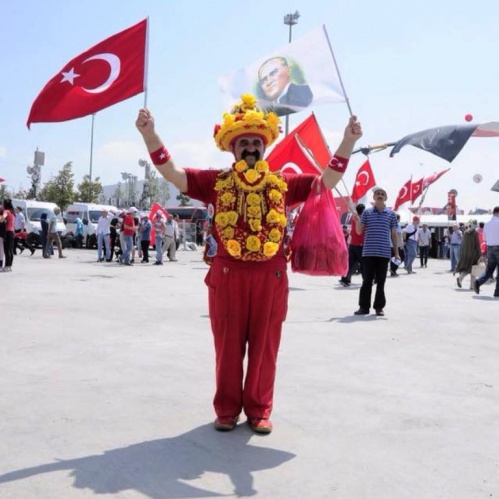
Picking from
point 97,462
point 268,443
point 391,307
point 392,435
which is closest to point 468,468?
point 392,435

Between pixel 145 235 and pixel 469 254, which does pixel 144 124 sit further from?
pixel 145 235

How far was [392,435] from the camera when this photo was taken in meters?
4.09

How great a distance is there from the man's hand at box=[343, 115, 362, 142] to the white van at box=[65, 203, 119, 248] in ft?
99.1

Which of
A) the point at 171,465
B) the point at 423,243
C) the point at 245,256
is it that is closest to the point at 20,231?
the point at 423,243

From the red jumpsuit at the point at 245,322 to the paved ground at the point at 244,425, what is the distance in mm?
208

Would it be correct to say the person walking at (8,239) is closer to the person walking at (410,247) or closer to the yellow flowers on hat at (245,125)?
the person walking at (410,247)

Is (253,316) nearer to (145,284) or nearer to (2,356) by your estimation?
(2,356)

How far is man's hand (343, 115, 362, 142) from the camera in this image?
4.37m

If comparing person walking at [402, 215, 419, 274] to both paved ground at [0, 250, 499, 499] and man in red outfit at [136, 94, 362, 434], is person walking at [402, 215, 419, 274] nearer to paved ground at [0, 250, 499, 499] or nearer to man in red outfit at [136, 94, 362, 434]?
paved ground at [0, 250, 499, 499]

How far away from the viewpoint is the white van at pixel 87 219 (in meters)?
34.8

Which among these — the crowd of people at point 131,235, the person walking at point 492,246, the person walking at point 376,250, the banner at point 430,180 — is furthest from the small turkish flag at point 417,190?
the person walking at point 376,250

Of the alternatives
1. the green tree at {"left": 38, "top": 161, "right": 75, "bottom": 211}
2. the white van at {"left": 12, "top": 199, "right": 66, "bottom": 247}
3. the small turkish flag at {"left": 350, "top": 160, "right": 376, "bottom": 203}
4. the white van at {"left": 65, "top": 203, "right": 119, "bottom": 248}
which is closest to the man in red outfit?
the small turkish flag at {"left": 350, "top": 160, "right": 376, "bottom": 203}

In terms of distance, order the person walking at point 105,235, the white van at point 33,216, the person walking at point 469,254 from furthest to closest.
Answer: the white van at point 33,216 → the person walking at point 105,235 → the person walking at point 469,254

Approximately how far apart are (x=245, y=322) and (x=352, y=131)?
140cm
